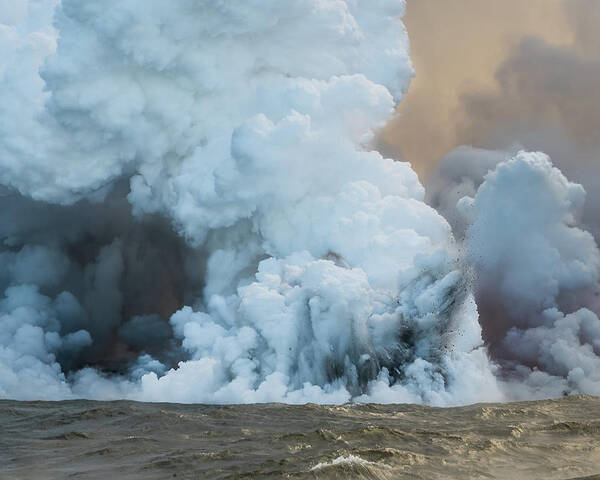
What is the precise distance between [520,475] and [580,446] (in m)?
9.50

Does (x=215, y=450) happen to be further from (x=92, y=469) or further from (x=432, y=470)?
(x=432, y=470)

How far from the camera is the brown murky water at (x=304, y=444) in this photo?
3209 centimetres

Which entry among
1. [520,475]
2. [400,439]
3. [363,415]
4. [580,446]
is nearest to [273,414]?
[363,415]

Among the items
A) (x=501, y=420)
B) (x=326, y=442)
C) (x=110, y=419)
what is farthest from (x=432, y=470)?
(x=110, y=419)

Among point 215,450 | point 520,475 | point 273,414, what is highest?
point 273,414

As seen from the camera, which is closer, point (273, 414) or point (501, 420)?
point (501, 420)

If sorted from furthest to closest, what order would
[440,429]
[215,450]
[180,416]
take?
[180,416], [440,429], [215,450]

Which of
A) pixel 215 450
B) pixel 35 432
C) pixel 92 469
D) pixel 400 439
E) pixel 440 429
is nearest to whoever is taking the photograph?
pixel 92 469

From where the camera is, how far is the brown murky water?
3209cm

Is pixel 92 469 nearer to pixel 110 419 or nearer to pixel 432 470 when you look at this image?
pixel 432 470

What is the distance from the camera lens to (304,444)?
39594 millimetres

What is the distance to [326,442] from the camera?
3944 centimetres

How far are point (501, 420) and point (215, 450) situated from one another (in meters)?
24.9

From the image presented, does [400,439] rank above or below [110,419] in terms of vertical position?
below
